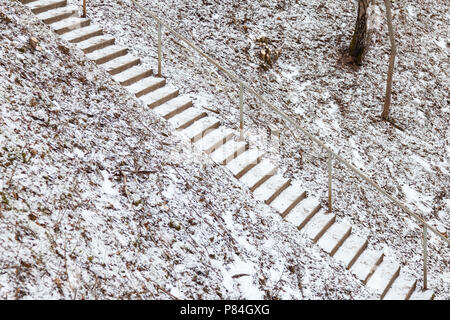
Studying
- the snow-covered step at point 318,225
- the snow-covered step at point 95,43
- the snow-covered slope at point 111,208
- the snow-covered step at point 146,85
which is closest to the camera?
the snow-covered slope at point 111,208

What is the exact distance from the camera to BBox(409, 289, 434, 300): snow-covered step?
8031mm

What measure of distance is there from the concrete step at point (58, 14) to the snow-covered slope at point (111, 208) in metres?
0.28

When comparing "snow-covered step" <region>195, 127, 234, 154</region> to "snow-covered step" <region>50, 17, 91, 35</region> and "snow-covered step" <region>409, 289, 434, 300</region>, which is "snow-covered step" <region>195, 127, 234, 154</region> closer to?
"snow-covered step" <region>50, 17, 91, 35</region>

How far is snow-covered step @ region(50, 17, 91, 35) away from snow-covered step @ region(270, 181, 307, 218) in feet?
16.5

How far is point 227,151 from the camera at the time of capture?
830 centimetres

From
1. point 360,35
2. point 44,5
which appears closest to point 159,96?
point 44,5

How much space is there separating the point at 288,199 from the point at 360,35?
22.8 feet

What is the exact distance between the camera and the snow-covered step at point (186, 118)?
26.8ft

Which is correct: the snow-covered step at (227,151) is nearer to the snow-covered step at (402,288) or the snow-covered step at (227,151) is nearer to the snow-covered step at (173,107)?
the snow-covered step at (173,107)

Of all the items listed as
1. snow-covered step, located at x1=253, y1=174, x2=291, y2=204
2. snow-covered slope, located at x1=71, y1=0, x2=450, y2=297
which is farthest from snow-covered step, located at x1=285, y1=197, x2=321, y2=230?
snow-covered slope, located at x1=71, y1=0, x2=450, y2=297

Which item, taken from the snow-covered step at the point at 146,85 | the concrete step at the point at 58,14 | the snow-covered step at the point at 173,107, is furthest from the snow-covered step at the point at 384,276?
the concrete step at the point at 58,14

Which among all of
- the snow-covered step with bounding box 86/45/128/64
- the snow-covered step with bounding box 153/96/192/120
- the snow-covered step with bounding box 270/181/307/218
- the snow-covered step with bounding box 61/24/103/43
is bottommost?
the snow-covered step with bounding box 270/181/307/218
